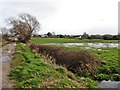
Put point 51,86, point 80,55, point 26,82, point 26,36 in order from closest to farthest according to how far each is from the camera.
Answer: point 51,86 < point 26,82 < point 80,55 < point 26,36

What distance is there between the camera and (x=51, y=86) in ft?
36.1

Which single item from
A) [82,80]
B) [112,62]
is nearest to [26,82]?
[82,80]

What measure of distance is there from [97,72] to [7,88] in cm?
723

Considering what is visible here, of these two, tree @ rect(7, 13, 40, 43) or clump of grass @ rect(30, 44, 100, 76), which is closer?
clump of grass @ rect(30, 44, 100, 76)

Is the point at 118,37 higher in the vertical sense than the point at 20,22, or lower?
lower

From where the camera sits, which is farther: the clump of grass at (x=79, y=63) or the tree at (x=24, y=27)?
the tree at (x=24, y=27)

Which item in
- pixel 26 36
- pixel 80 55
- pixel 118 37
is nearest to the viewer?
pixel 80 55

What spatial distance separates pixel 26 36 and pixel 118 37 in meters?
26.7

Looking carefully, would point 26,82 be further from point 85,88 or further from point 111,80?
point 111,80

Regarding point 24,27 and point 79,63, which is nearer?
point 79,63

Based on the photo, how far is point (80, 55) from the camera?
18906 millimetres

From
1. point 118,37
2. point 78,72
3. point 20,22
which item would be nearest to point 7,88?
point 78,72

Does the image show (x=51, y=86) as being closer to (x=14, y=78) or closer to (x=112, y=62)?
(x=14, y=78)

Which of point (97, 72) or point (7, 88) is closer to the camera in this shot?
point (7, 88)
